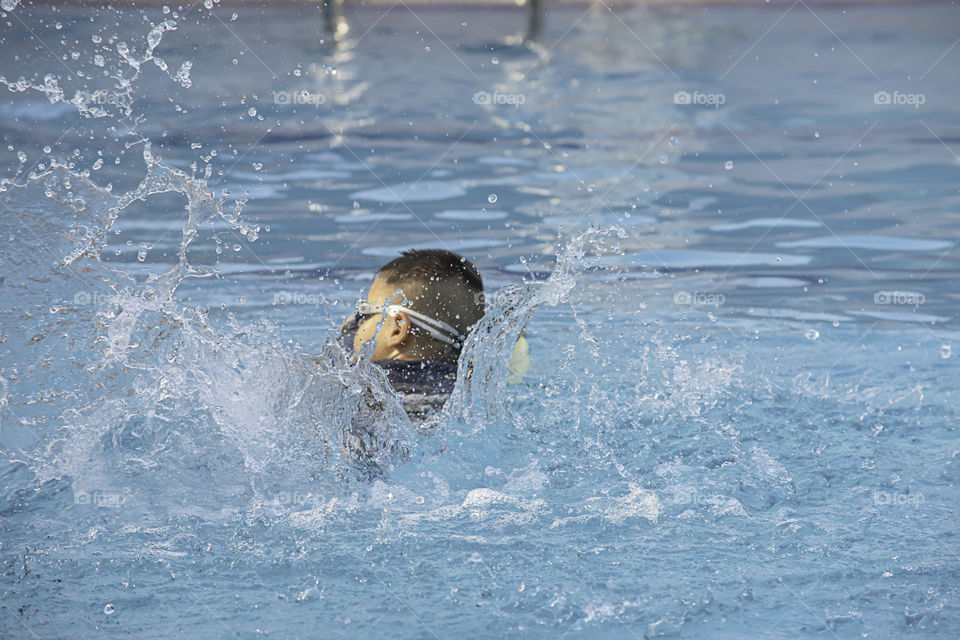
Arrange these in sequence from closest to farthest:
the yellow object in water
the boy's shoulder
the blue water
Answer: the blue water < the boy's shoulder < the yellow object in water

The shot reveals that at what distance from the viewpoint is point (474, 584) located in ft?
7.32

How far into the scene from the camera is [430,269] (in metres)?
3.19

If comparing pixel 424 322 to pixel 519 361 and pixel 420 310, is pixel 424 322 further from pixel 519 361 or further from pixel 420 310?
pixel 519 361

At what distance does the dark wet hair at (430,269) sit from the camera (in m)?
3.17

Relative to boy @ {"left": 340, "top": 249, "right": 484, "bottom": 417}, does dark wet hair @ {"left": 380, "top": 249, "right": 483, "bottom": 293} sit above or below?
above

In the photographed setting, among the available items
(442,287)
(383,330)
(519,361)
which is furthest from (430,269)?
(519,361)

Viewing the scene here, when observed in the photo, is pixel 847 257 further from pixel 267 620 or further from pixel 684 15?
pixel 684 15

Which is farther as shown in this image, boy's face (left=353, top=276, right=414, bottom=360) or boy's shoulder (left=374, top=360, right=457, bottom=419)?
boy's face (left=353, top=276, right=414, bottom=360)

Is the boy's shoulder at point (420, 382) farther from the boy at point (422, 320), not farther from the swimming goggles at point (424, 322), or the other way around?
the swimming goggles at point (424, 322)

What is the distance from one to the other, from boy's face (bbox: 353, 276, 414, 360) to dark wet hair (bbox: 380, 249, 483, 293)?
39mm

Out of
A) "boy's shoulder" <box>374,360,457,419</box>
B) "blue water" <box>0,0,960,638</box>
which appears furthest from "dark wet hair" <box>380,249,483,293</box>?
"boy's shoulder" <box>374,360,457,419</box>

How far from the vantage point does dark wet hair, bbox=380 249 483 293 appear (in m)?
3.17

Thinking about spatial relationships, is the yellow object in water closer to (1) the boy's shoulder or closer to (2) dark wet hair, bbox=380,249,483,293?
(2) dark wet hair, bbox=380,249,483,293

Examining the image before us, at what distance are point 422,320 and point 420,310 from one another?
0.10 ft
